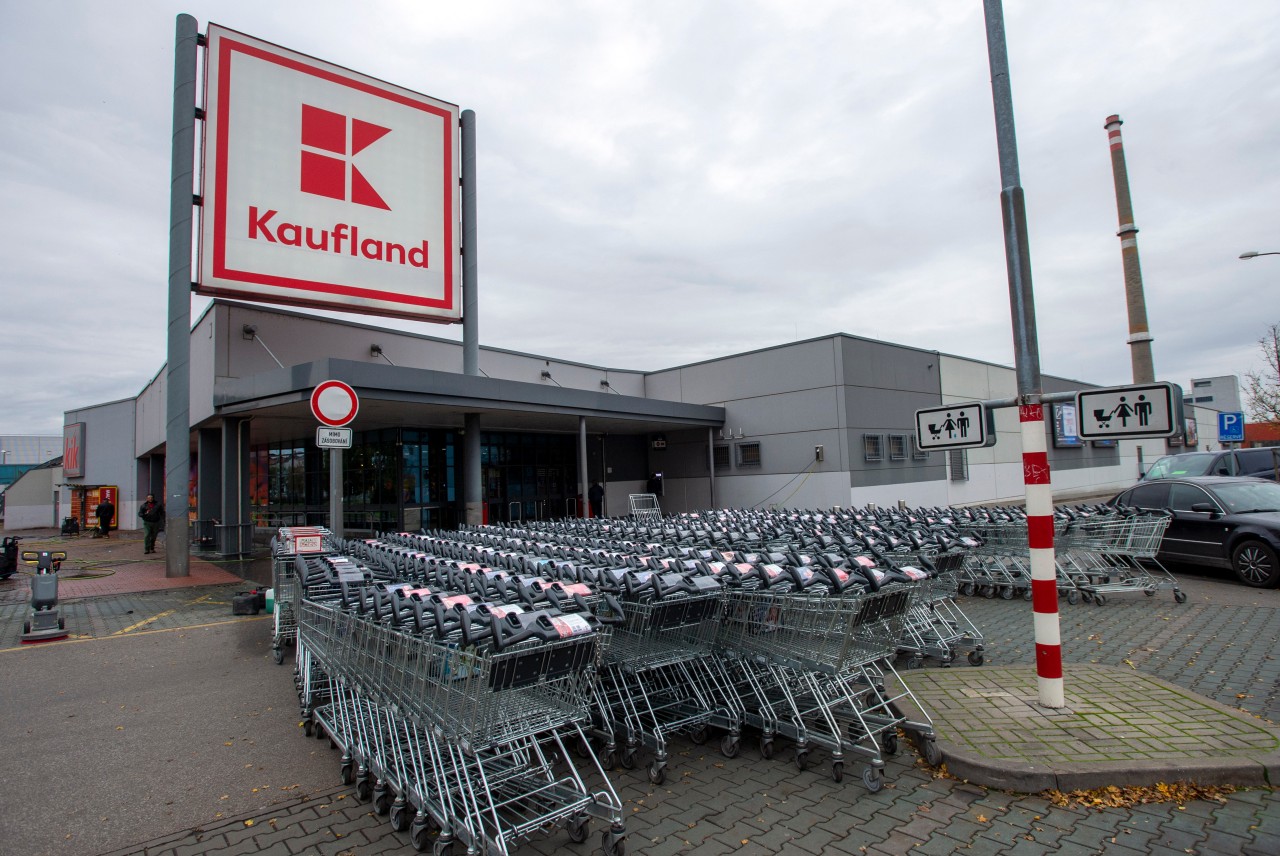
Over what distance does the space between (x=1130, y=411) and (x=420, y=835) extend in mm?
4620

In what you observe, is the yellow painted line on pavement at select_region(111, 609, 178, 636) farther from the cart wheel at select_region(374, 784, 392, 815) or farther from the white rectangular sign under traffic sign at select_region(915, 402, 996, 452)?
the white rectangular sign under traffic sign at select_region(915, 402, 996, 452)

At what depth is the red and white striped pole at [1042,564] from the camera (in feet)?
14.3

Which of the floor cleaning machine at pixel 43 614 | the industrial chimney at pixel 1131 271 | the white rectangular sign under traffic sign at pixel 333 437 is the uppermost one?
the industrial chimney at pixel 1131 271

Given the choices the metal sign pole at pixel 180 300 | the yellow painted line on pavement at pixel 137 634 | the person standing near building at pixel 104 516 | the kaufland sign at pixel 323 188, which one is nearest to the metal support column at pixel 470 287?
the kaufland sign at pixel 323 188

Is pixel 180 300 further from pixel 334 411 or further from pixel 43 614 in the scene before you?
pixel 334 411

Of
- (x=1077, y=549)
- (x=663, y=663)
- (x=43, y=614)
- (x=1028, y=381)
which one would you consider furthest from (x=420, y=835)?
(x=1077, y=549)

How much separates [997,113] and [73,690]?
888 cm

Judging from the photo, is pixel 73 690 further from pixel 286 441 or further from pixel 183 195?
pixel 286 441

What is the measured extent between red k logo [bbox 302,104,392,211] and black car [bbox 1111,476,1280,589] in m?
16.1

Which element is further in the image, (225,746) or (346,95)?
(346,95)

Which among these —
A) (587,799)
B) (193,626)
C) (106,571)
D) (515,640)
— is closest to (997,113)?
(515,640)

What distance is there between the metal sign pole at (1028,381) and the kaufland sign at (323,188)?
13310mm

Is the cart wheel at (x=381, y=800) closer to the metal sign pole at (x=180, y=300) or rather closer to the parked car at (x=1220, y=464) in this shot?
the metal sign pole at (x=180, y=300)

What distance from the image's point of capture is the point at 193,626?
27.2 ft
